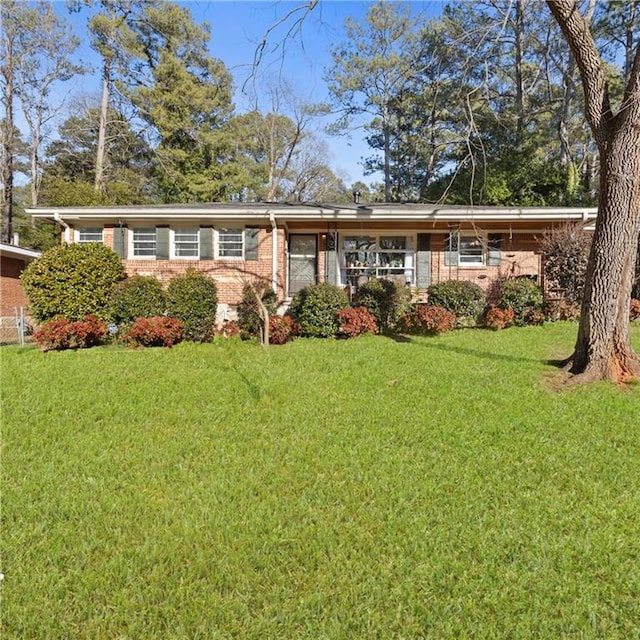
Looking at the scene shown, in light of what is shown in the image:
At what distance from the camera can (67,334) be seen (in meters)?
8.28

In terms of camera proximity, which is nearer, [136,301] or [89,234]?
[136,301]

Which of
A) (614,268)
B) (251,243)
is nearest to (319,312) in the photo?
(251,243)

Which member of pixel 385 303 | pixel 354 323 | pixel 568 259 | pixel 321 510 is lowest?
pixel 321 510

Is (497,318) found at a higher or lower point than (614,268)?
lower

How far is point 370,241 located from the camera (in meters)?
12.7

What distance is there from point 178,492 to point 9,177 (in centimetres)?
Answer: 2804

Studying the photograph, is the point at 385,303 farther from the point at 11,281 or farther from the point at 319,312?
the point at 11,281

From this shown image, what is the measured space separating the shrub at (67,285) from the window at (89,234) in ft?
8.02

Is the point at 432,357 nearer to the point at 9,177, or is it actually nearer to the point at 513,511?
the point at 513,511

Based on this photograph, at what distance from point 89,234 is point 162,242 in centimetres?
220

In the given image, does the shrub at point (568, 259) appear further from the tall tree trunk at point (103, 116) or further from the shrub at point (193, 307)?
the tall tree trunk at point (103, 116)

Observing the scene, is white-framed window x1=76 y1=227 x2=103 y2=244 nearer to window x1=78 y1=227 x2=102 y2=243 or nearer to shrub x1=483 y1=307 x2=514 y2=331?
window x1=78 y1=227 x2=102 y2=243

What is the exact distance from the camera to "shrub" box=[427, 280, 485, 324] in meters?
10.0

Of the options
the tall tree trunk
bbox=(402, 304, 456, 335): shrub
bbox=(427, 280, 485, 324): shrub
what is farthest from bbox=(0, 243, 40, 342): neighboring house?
bbox=(427, 280, 485, 324): shrub
